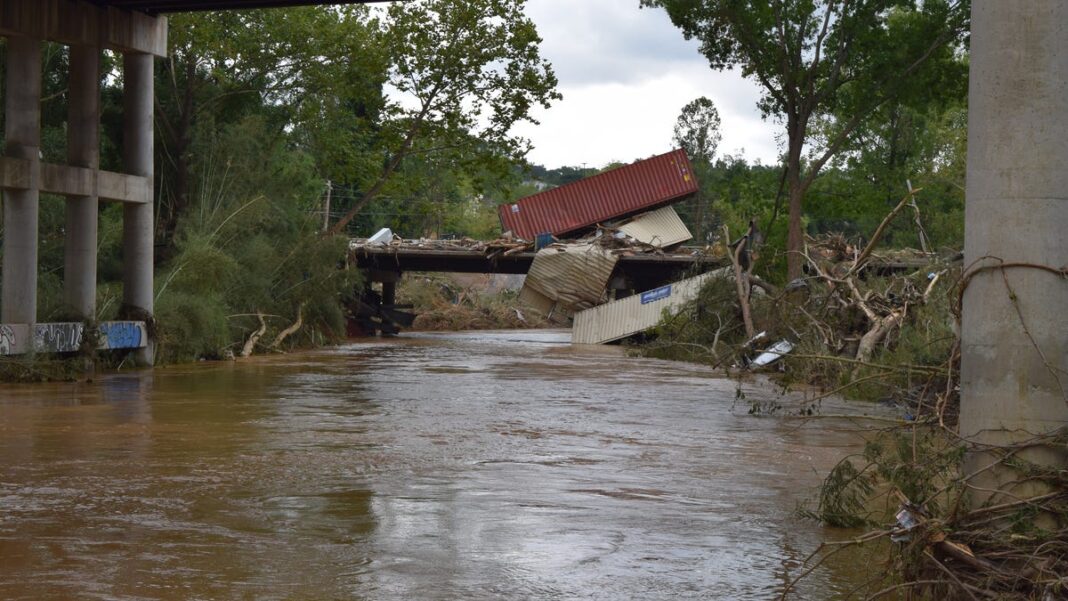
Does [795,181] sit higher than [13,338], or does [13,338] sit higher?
[795,181]

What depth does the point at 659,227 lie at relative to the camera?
47.7m

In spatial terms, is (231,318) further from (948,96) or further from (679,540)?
(679,540)

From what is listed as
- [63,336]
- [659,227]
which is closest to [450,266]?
[659,227]

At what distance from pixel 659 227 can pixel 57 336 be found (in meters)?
29.2

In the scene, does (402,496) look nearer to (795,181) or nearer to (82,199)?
(82,199)

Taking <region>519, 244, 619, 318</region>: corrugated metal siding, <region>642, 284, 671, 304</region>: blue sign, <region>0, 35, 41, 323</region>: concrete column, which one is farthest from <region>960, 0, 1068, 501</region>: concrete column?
<region>519, 244, 619, 318</region>: corrugated metal siding

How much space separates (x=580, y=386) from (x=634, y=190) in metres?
28.1

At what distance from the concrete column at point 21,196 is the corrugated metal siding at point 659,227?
2764 cm

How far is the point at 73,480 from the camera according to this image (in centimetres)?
984

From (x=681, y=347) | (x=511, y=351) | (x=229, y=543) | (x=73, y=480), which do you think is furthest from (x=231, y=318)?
(x=229, y=543)

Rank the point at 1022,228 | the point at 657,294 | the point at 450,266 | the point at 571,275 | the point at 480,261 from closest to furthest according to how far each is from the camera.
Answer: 1. the point at 1022,228
2. the point at 657,294
3. the point at 571,275
4. the point at 480,261
5. the point at 450,266

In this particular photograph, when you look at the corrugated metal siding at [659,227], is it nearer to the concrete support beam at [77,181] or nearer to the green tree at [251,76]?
the green tree at [251,76]

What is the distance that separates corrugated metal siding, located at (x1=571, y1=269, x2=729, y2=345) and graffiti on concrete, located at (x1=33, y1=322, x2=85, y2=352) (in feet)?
53.7

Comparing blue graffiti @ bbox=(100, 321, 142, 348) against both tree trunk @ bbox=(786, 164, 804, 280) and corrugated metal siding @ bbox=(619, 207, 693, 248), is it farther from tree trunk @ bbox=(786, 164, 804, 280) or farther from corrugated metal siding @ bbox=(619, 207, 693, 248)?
corrugated metal siding @ bbox=(619, 207, 693, 248)
